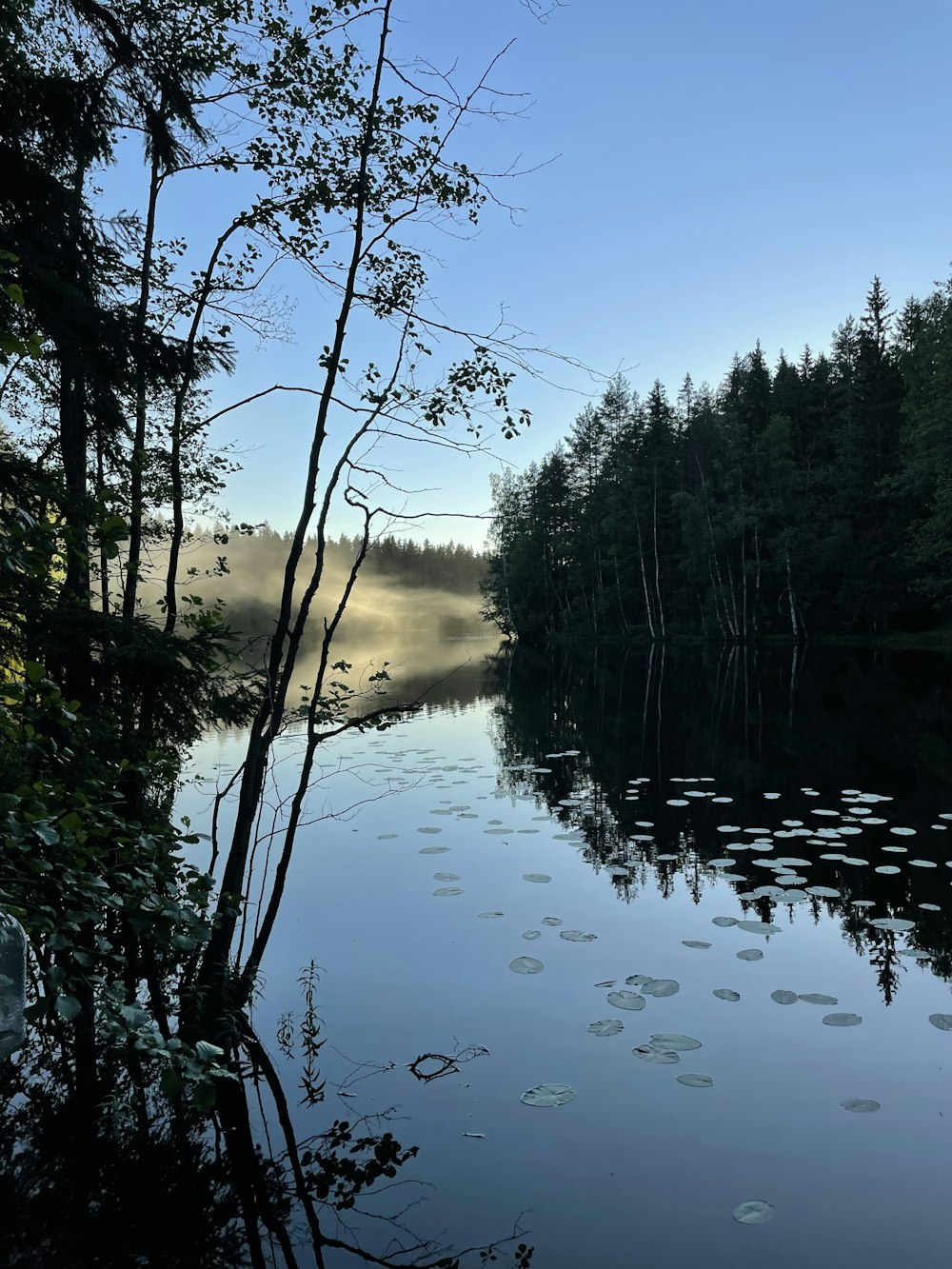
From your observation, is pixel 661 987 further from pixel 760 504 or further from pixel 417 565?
pixel 417 565

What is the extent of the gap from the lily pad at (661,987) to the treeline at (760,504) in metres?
28.1

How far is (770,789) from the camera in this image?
38.3ft

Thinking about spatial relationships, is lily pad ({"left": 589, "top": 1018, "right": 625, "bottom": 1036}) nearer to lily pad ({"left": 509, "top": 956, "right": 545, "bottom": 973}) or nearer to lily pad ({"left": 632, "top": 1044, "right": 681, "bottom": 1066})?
lily pad ({"left": 632, "top": 1044, "right": 681, "bottom": 1066})

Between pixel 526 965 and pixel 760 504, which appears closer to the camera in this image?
pixel 526 965

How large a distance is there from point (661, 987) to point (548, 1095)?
1.49 metres

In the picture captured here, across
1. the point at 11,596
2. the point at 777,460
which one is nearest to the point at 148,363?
the point at 11,596

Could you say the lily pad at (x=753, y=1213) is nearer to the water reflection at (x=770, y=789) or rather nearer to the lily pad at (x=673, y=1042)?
the lily pad at (x=673, y=1042)

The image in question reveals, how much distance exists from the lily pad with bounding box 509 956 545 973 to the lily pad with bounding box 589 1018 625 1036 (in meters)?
0.90

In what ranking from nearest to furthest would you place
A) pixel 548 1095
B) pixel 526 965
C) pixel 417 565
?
pixel 548 1095, pixel 526 965, pixel 417 565

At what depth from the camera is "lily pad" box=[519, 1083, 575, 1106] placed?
4.47 m

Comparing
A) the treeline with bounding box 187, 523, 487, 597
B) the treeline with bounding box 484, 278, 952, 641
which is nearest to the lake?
the treeline with bounding box 484, 278, 952, 641

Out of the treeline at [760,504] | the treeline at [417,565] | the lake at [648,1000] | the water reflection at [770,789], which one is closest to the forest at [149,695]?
the lake at [648,1000]

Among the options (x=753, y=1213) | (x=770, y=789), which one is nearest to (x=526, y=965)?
(x=753, y=1213)

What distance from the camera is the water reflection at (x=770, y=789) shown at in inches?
288
